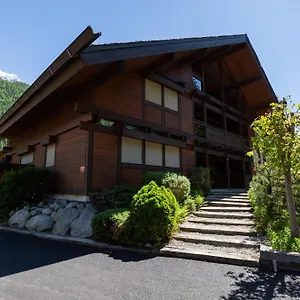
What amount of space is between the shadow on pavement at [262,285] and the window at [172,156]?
6.89 m

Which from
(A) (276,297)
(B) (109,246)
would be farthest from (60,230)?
(A) (276,297)

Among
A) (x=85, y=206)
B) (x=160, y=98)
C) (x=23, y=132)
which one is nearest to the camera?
(x=85, y=206)

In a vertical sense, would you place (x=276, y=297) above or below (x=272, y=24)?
below

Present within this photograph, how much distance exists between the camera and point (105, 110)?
821cm

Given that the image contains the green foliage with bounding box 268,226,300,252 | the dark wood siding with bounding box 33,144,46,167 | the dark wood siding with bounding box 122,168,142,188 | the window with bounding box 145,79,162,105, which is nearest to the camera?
the green foliage with bounding box 268,226,300,252

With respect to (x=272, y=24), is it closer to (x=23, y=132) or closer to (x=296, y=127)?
(x=296, y=127)

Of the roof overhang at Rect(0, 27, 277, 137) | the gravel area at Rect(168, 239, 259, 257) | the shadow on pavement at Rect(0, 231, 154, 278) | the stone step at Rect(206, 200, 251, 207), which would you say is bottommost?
the shadow on pavement at Rect(0, 231, 154, 278)

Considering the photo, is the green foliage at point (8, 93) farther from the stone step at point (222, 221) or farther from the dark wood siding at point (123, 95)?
the stone step at point (222, 221)

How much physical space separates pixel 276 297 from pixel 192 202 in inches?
185

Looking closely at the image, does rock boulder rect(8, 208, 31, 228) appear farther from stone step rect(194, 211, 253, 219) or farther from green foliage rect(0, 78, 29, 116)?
green foliage rect(0, 78, 29, 116)

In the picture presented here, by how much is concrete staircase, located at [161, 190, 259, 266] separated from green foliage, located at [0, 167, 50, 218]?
586 cm

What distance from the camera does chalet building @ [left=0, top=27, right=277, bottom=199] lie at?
279 inches

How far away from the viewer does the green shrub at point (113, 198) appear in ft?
22.7

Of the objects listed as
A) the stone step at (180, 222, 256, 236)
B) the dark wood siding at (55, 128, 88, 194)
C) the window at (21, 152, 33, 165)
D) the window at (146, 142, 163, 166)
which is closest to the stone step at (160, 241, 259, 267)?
the stone step at (180, 222, 256, 236)
